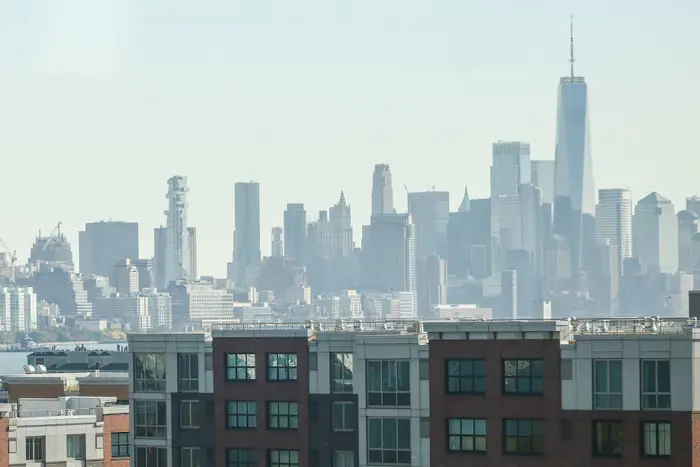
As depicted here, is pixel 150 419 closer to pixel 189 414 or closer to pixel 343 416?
pixel 189 414

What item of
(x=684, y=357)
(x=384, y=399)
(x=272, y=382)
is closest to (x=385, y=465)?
(x=384, y=399)

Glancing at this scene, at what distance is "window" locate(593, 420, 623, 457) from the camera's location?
49.9 m

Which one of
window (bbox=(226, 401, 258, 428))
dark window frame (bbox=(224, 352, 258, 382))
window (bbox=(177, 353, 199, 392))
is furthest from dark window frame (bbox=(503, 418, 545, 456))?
window (bbox=(177, 353, 199, 392))

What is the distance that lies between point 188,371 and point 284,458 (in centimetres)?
424

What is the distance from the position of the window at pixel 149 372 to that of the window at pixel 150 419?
44 cm

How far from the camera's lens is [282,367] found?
57.7 m

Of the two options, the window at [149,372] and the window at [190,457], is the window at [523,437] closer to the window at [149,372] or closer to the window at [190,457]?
the window at [190,457]

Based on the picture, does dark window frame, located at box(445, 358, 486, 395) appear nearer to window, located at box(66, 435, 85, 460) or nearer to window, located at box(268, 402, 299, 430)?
window, located at box(268, 402, 299, 430)

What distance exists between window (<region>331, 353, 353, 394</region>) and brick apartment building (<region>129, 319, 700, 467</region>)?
0.09ft

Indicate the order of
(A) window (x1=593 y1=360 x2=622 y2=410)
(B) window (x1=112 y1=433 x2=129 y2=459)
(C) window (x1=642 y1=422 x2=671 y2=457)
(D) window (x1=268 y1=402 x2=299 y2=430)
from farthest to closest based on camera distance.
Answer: (B) window (x1=112 y1=433 x2=129 y2=459)
(D) window (x1=268 y1=402 x2=299 y2=430)
(A) window (x1=593 y1=360 x2=622 y2=410)
(C) window (x1=642 y1=422 x2=671 y2=457)

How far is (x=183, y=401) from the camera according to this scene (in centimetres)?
5944

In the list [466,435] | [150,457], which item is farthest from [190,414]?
[466,435]

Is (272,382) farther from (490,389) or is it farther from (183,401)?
(490,389)

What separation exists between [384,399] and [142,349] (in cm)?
963
